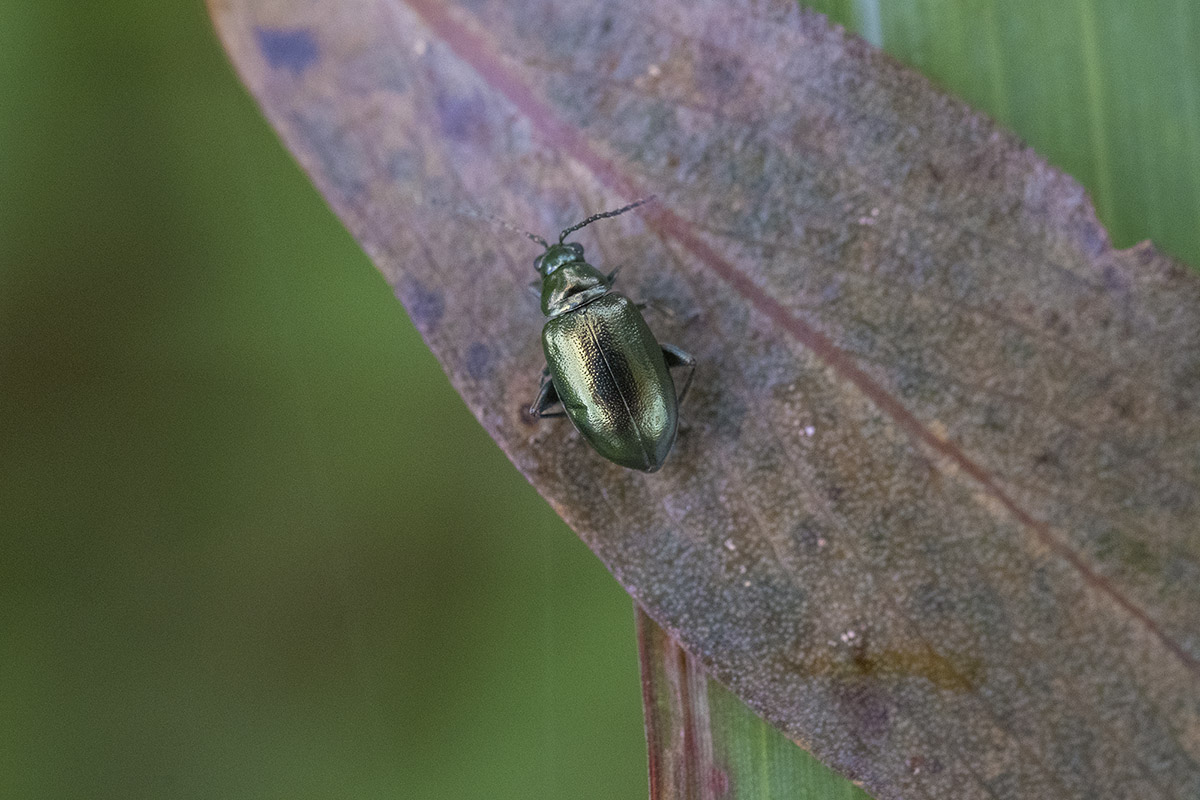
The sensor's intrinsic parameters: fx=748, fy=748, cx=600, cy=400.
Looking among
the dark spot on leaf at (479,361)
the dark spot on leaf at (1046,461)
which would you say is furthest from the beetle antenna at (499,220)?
the dark spot on leaf at (1046,461)

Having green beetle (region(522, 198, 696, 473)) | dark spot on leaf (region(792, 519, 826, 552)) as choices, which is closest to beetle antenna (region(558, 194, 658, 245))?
green beetle (region(522, 198, 696, 473))

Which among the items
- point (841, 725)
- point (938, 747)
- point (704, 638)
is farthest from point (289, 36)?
point (938, 747)

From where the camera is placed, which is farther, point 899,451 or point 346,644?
point 346,644

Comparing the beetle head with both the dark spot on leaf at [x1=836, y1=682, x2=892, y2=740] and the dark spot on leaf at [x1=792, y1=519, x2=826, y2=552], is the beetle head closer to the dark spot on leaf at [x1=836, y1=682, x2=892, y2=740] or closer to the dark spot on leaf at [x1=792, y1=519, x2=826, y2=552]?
the dark spot on leaf at [x1=792, y1=519, x2=826, y2=552]

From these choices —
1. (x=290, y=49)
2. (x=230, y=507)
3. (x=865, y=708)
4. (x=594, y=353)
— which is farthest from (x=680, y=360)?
(x=230, y=507)

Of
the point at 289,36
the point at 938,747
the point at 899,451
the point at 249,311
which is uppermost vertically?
the point at 289,36

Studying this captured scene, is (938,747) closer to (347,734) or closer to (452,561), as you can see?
(452,561)

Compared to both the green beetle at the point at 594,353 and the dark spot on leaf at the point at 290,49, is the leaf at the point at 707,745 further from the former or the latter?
the dark spot on leaf at the point at 290,49
